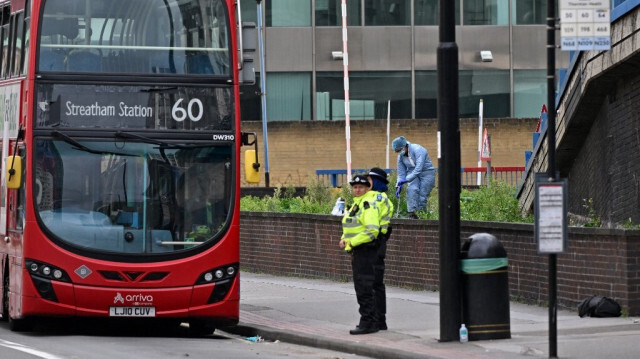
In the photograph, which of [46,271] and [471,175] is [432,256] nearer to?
[46,271]

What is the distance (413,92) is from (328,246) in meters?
18.7

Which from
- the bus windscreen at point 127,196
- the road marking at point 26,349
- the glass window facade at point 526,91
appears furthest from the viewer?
the glass window facade at point 526,91

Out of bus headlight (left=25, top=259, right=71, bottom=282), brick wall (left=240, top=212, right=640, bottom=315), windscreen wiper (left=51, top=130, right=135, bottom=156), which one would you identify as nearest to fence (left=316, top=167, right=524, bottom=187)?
brick wall (left=240, top=212, right=640, bottom=315)

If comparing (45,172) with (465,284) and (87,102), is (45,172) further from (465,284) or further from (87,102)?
(465,284)

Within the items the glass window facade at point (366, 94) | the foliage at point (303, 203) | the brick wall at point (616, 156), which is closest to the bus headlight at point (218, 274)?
the brick wall at point (616, 156)

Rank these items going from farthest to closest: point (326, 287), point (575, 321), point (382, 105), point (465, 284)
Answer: point (382, 105), point (326, 287), point (575, 321), point (465, 284)

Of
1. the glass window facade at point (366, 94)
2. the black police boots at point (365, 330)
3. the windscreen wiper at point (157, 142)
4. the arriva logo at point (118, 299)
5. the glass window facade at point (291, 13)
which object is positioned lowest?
the black police boots at point (365, 330)

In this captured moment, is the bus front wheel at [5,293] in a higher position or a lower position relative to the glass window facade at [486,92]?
lower

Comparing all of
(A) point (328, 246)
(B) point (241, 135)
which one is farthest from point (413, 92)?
(B) point (241, 135)

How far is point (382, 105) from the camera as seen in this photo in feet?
136

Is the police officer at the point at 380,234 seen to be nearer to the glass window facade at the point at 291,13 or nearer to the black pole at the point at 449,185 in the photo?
the black pole at the point at 449,185

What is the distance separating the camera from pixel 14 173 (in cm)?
1552

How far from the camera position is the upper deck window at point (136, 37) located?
51.4ft

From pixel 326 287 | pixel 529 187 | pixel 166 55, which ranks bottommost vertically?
pixel 326 287
